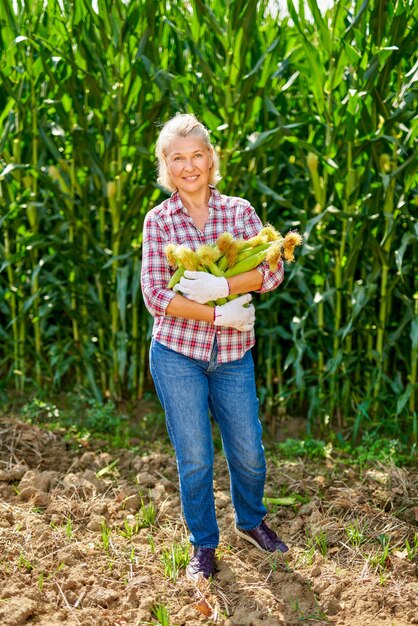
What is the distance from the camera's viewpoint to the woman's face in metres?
2.80

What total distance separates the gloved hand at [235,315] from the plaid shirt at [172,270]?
0.25ft

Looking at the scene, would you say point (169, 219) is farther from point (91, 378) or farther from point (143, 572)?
point (91, 378)

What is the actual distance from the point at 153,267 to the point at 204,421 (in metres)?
0.63

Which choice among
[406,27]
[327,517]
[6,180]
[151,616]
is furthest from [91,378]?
[406,27]

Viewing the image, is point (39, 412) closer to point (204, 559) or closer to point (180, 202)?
point (204, 559)

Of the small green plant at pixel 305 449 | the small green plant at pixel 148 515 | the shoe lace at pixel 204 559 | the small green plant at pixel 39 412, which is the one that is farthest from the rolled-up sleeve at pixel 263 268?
the small green plant at pixel 39 412

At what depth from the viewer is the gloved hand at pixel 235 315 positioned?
275 cm

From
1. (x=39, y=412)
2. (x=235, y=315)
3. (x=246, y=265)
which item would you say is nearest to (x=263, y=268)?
(x=246, y=265)

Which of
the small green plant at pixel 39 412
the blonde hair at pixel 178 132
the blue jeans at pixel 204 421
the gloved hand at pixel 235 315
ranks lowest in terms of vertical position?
the small green plant at pixel 39 412

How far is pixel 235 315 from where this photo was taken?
9.07 feet

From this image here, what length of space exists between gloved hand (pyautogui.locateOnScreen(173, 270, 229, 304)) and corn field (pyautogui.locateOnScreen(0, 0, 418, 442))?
154cm

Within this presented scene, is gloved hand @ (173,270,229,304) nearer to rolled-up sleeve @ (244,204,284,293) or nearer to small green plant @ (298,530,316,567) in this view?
rolled-up sleeve @ (244,204,284,293)

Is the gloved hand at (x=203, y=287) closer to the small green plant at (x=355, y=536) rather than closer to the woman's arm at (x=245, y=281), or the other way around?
the woman's arm at (x=245, y=281)

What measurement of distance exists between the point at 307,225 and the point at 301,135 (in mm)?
879
